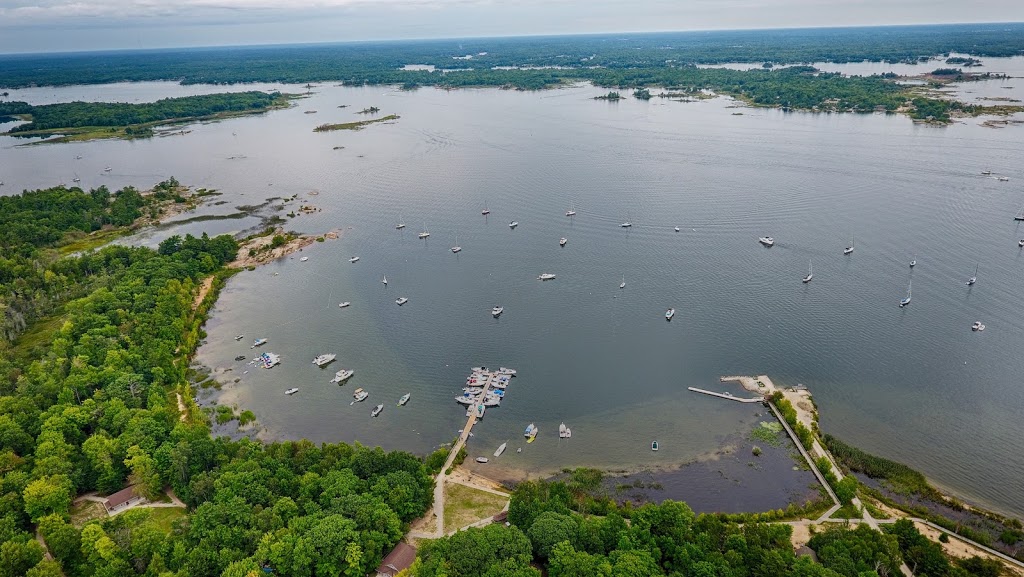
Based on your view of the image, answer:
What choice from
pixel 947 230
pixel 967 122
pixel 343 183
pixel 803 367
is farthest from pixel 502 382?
pixel 967 122

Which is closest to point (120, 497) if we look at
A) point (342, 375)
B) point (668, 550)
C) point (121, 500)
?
point (121, 500)

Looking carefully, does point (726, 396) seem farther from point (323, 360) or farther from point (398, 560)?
point (323, 360)

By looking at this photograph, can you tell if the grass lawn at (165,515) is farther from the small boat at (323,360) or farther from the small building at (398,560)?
the small boat at (323,360)

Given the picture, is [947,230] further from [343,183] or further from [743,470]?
[343,183]

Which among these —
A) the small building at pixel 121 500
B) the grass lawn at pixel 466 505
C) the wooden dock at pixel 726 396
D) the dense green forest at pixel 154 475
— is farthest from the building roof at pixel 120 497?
the wooden dock at pixel 726 396

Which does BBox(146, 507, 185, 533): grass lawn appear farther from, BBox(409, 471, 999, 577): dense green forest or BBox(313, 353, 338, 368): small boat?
BBox(313, 353, 338, 368): small boat

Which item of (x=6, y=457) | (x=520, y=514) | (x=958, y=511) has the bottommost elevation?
(x=958, y=511)

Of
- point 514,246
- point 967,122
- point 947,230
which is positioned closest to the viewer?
point 947,230
